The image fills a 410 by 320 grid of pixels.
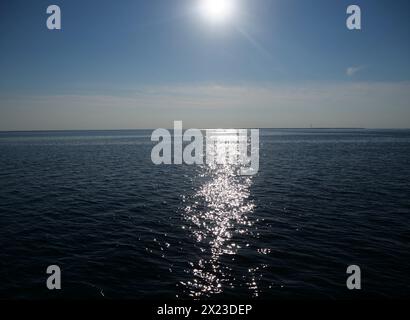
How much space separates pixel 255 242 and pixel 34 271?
14.4 metres

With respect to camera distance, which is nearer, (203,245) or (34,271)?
(34,271)

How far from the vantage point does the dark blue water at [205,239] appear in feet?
51.3

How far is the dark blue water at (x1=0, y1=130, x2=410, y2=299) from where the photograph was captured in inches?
616

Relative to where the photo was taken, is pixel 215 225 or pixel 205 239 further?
pixel 215 225

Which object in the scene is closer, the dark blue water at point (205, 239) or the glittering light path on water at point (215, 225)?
the dark blue water at point (205, 239)

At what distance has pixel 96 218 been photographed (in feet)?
86.1

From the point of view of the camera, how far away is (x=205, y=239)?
21656mm

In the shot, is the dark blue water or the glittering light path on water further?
the glittering light path on water

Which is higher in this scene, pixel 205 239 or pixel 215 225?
pixel 215 225
